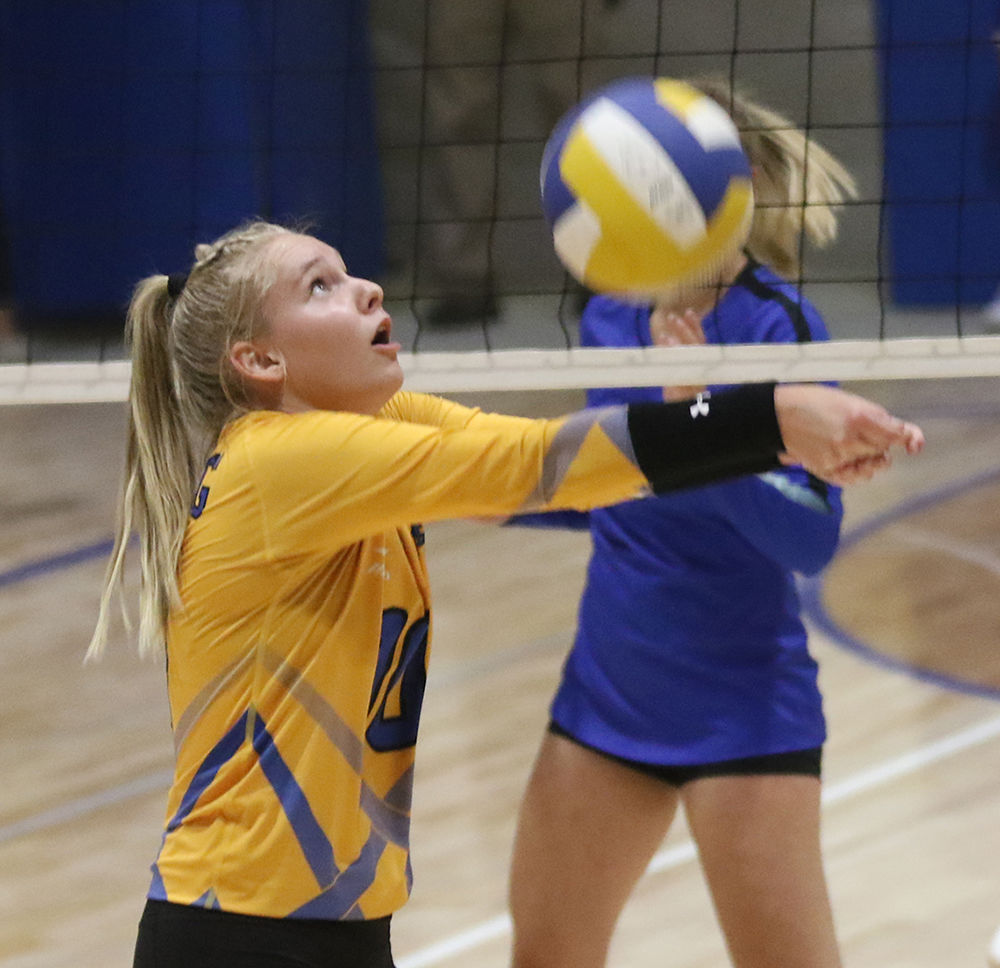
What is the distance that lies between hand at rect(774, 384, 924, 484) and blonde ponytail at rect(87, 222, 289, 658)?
758 mm

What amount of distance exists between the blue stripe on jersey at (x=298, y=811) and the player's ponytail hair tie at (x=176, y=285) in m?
0.66

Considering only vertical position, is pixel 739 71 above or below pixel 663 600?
above

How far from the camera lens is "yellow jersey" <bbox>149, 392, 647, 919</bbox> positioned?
2289mm

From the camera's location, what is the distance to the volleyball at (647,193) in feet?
8.58

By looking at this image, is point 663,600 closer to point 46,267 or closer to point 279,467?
point 279,467

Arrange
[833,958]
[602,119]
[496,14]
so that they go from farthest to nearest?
1. [496,14]
2. [833,958]
3. [602,119]

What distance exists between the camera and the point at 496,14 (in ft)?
28.5

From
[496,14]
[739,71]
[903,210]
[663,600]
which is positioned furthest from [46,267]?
[663,600]

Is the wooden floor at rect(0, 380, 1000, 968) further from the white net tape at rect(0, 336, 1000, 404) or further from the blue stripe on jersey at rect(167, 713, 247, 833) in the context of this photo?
the blue stripe on jersey at rect(167, 713, 247, 833)

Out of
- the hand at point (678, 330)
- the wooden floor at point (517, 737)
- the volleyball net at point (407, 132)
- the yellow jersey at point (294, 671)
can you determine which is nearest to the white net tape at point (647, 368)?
the hand at point (678, 330)

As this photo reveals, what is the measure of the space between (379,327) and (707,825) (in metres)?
1.12

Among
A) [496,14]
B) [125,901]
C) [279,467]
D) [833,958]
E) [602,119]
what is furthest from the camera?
[496,14]

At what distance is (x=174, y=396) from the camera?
2.56m

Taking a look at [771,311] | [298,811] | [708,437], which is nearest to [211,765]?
[298,811]
